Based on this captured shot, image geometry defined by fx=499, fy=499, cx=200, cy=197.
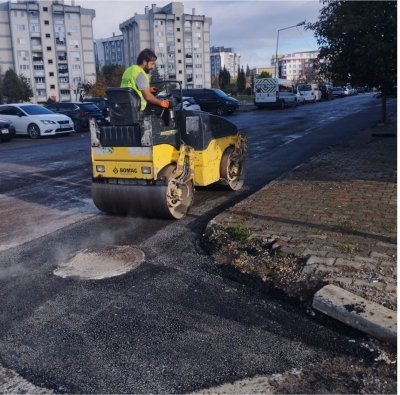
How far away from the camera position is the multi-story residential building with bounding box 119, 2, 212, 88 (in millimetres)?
104819

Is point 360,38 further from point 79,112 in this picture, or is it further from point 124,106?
point 79,112

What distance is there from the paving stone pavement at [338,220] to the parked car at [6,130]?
558 inches

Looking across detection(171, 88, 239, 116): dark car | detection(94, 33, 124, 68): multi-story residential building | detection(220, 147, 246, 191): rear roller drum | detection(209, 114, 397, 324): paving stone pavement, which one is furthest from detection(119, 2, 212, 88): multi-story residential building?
detection(209, 114, 397, 324): paving stone pavement

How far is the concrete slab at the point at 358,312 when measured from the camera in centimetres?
392

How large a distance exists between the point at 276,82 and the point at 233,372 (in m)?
36.1

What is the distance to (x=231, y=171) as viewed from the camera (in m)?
9.34

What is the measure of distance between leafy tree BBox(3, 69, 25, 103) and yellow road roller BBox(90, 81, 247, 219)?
66958mm

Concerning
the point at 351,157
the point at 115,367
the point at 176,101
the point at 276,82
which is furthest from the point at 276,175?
the point at 276,82

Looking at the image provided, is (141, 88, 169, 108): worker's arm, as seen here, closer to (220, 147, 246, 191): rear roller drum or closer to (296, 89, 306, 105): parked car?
(220, 147, 246, 191): rear roller drum

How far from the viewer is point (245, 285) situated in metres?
5.04

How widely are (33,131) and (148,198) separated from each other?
53.5 feet

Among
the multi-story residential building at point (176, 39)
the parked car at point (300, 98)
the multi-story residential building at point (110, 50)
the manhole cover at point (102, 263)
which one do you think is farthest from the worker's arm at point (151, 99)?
the multi-story residential building at point (110, 50)

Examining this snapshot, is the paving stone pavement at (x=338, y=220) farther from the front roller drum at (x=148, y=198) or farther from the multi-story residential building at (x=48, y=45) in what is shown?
the multi-story residential building at (x=48, y=45)

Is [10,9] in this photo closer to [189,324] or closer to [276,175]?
[276,175]
